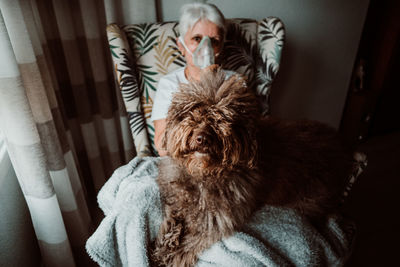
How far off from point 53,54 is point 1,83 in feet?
2.10

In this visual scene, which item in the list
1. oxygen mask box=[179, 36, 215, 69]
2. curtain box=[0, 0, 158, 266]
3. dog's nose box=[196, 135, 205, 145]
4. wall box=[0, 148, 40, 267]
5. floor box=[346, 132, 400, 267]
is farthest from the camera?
floor box=[346, 132, 400, 267]

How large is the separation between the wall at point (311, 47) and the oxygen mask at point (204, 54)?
19.5 inches

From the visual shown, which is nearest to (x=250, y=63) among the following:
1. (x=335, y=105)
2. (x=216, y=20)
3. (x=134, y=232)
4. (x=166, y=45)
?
(x=216, y=20)

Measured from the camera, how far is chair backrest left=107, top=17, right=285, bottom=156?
1421 mm

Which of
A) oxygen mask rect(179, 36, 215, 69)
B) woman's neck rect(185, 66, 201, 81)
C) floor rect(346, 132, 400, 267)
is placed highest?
oxygen mask rect(179, 36, 215, 69)

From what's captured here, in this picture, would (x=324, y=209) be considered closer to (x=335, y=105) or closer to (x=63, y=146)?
(x=63, y=146)

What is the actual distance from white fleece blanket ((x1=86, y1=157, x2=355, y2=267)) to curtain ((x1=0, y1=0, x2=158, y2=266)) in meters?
0.38

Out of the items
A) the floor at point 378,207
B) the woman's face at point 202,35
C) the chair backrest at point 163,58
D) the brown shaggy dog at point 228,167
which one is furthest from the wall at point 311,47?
the brown shaggy dog at point 228,167

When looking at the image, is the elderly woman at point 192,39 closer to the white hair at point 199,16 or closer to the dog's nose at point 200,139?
the white hair at point 199,16

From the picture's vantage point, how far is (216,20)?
1.30m

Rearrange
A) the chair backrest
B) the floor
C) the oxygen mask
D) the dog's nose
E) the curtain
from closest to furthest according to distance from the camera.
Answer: the dog's nose < the curtain < the oxygen mask < the chair backrest < the floor

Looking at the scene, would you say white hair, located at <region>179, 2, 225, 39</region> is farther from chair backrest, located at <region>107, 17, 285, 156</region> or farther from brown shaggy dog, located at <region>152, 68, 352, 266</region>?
brown shaggy dog, located at <region>152, 68, 352, 266</region>

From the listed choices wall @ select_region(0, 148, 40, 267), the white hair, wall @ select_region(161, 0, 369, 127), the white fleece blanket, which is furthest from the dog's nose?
wall @ select_region(161, 0, 369, 127)

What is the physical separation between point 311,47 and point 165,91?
1265mm
